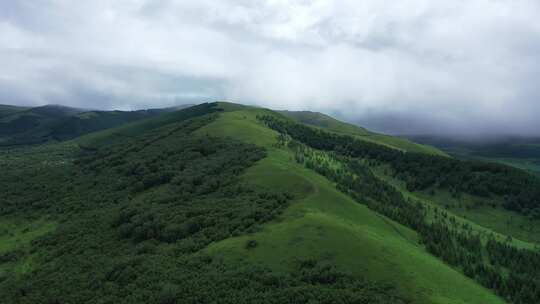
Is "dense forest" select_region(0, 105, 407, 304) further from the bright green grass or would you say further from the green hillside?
the bright green grass

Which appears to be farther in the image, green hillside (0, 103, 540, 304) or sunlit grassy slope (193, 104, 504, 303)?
green hillside (0, 103, 540, 304)

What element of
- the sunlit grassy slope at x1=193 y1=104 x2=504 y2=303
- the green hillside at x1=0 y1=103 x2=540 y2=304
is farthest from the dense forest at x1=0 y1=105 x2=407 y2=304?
the sunlit grassy slope at x1=193 y1=104 x2=504 y2=303

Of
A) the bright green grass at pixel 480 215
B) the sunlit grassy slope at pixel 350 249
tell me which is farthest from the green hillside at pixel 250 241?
the bright green grass at pixel 480 215

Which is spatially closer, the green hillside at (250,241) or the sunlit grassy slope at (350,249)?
the sunlit grassy slope at (350,249)

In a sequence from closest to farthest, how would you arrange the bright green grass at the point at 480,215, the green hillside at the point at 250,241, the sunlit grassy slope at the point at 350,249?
the sunlit grassy slope at the point at 350,249, the green hillside at the point at 250,241, the bright green grass at the point at 480,215

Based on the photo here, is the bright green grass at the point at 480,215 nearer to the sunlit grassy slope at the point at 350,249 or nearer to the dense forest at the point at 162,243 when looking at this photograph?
the sunlit grassy slope at the point at 350,249

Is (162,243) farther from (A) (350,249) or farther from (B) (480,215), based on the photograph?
(B) (480,215)

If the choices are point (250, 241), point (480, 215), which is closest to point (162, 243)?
point (250, 241)
